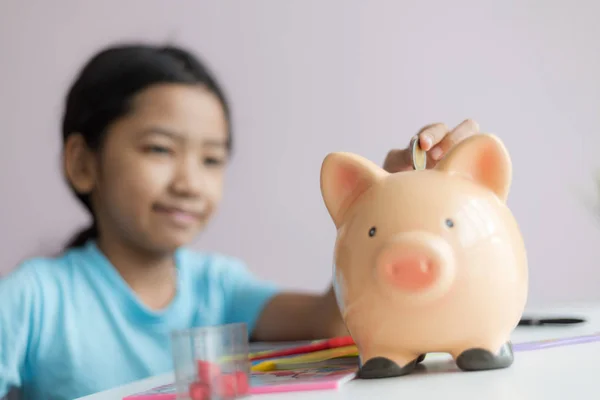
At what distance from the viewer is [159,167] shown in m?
0.88

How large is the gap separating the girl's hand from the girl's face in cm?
37

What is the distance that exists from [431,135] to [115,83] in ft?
1.85

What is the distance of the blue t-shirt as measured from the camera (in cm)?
79

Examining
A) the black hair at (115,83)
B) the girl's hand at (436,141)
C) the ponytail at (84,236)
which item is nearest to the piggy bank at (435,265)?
the girl's hand at (436,141)

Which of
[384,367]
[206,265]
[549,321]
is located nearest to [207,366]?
[384,367]

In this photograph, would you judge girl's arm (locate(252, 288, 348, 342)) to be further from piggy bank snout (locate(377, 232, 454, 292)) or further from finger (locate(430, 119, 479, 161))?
piggy bank snout (locate(377, 232, 454, 292))

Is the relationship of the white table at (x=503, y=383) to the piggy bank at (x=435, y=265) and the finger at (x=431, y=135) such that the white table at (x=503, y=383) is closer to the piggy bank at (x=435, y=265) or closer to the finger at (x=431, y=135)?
the piggy bank at (x=435, y=265)

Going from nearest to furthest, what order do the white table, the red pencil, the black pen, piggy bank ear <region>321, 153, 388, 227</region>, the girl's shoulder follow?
the white table
piggy bank ear <region>321, 153, 388, 227</region>
the red pencil
the black pen
the girl's shoulder

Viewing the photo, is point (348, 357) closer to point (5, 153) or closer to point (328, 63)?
point (328, 63)

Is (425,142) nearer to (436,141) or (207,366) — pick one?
(436,141)

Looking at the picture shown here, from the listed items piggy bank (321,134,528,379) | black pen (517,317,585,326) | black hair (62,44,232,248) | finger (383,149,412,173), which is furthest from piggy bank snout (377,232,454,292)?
black hair (62,44,232,248)

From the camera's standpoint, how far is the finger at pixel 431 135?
51 cm

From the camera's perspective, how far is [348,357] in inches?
20.6

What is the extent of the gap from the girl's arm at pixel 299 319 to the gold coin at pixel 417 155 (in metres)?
0.38
